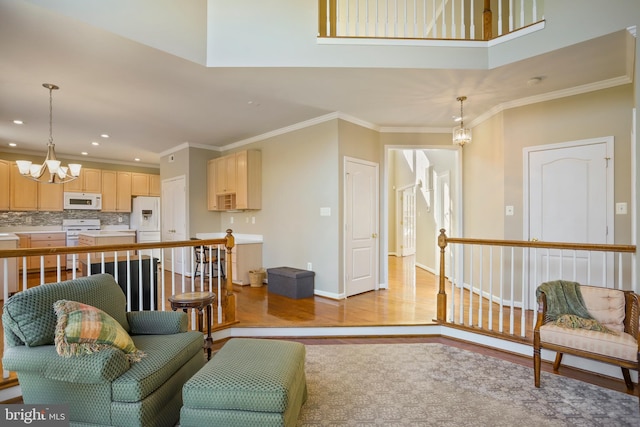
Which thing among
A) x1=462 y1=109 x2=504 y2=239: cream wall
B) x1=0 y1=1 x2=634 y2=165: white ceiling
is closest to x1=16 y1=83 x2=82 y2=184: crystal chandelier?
x1=0 y1=1 x2=634 y2=165: white ceiling

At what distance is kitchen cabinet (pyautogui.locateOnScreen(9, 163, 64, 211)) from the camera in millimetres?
6742

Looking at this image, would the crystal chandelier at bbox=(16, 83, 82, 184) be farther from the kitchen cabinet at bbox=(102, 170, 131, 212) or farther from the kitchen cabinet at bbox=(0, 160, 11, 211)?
the kitchen cabinet at bbox=(102, 170, 131, 212)

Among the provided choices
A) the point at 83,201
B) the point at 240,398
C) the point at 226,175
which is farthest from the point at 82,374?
the point at 83,201

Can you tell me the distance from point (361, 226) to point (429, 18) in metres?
3.19

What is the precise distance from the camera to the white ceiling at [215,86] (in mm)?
2779

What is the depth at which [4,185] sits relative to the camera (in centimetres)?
663

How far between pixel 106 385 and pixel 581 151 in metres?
4.94

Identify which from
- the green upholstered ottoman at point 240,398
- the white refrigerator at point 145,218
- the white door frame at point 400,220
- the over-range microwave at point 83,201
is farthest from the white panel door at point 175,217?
the white door frame at point 400,220

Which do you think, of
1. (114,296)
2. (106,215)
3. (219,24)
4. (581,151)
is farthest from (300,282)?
(106,215)

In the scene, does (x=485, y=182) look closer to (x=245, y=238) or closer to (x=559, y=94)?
(x=559, y=94)

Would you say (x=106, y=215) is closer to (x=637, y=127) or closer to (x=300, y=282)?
(x=300, y=282)

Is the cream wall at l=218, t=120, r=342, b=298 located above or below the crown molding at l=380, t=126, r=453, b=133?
below

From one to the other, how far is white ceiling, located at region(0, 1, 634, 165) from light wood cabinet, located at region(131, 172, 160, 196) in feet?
9.68

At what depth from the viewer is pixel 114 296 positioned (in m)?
2.29
